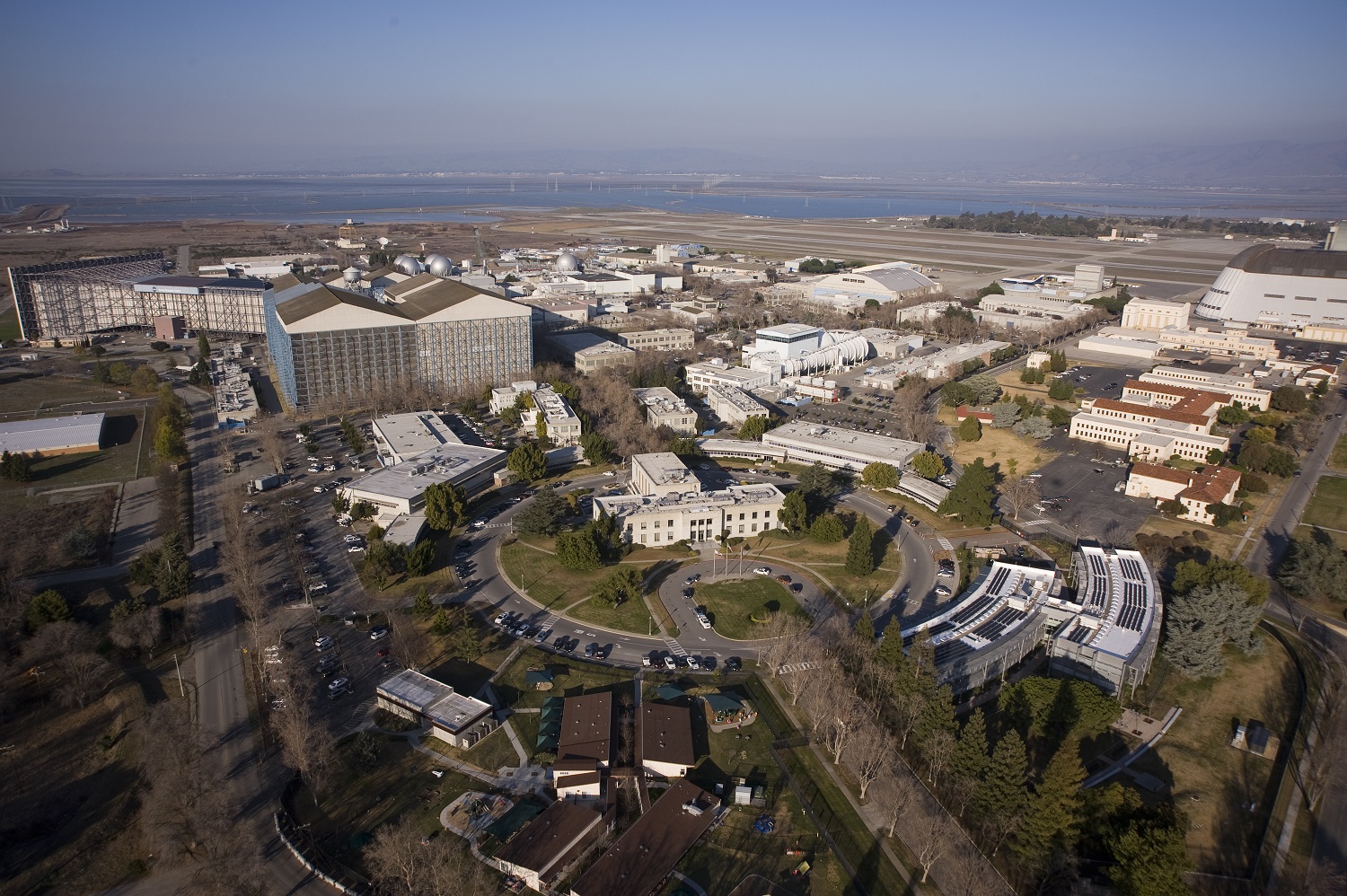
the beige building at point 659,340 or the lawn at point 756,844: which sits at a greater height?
the beige building at point 659,340

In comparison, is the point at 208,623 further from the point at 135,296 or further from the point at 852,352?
the point at 135,296

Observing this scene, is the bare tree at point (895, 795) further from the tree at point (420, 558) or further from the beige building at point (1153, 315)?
the beige building at point (1153, 315)

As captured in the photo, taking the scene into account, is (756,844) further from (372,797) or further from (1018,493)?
(1018,493)

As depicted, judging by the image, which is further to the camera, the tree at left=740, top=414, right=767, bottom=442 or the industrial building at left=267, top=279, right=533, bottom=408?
the industrial building at left=267, top=279, right=533, bottom=408

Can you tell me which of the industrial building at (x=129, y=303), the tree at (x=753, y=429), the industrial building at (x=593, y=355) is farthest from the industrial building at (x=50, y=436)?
the tree at (x=753, y=429)

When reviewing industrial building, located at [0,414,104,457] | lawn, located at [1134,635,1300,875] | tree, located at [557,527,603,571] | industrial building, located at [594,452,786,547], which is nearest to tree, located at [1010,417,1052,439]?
industrial building, located at [594,452,786,547]

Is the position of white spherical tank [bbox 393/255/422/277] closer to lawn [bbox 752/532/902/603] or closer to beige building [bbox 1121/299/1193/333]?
lawn [bbox 752/532/902/603]
